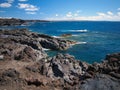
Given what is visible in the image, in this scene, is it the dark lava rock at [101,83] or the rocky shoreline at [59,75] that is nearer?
the dark lava rock at [101,83]

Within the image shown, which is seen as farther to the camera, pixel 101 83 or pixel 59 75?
pixel 59 75

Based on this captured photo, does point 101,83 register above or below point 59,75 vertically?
above

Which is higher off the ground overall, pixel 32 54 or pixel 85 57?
pixel 32 54

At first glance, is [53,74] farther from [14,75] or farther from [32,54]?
[32,54]

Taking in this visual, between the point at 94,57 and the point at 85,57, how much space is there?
2285mm

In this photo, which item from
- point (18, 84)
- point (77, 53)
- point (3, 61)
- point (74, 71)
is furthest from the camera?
point (77, 53)

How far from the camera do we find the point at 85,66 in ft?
101

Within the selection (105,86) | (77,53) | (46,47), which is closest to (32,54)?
(105,86)

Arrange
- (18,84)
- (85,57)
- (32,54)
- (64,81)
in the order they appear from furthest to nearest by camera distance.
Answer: (85,57), (32,54), (64,81), (18,84)

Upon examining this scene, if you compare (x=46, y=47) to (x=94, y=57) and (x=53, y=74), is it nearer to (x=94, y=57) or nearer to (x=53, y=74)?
(x=94, y=57)

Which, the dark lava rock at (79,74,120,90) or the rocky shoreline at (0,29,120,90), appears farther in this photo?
the rocky shoreline at (0,29,120,90)

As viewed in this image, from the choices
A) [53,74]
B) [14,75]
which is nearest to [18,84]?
[14,75]

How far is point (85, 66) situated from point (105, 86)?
10252 millimetres

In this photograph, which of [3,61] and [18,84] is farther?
[3,61]
